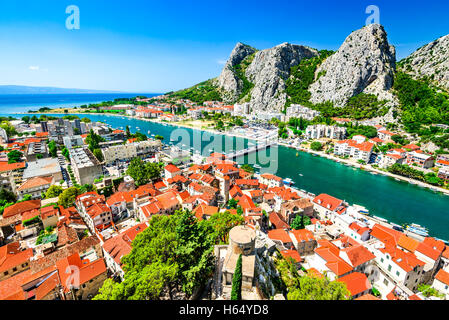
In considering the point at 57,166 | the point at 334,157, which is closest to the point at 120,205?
the point at 57,166

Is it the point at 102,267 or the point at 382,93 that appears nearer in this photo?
the point at 102,267

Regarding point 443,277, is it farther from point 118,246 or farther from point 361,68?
point 361,68

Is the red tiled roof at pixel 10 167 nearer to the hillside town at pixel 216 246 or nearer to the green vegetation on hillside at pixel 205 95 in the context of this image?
the hillside town at pixel 216 246

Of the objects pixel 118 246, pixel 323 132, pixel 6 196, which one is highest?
pixel 323 132

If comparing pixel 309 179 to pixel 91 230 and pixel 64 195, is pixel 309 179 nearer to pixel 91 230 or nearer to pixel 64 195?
pixel 91 230

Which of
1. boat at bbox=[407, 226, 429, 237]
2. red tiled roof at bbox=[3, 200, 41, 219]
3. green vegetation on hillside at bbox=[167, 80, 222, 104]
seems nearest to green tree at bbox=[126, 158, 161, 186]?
red tiled roof at bbox=[3, 200, 41, 219]

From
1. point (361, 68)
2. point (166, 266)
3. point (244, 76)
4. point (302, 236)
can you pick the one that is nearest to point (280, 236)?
point (302, 236)
